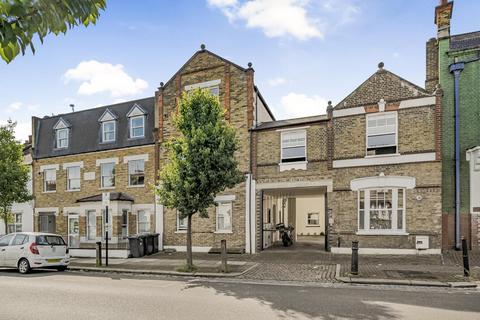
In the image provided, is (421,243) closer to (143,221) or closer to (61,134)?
(143,221)

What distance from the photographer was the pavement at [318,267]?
34.0ft

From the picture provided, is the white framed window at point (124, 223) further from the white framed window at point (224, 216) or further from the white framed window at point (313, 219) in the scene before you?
the white framed window at point (313, 219)

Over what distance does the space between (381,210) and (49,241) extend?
567 inches

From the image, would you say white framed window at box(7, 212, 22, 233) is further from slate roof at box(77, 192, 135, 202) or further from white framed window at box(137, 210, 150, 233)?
white framed window at box(137, 210, 150, 233)

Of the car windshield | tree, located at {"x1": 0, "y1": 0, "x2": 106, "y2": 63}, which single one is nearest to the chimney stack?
tree, located at {"x1": 0, "y1": 0, "x2": 106, "y2": 63}

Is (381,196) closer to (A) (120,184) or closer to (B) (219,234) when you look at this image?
(B) (219,234)

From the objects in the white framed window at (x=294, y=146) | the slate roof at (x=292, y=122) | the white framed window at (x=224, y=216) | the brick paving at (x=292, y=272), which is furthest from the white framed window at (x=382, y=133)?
the white framed window at (x=224, y=216)

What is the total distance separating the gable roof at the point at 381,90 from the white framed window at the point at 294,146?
7.31 feet

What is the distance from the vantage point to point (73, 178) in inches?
868

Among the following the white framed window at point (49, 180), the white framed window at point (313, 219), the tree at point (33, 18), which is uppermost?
the tree at point (33, 18)

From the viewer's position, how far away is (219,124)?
1306 centimetres

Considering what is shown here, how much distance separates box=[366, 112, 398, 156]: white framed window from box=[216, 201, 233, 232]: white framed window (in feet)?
24.4

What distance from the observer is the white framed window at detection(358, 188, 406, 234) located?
1486 cm

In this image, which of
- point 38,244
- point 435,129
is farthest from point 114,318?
point 435,129
